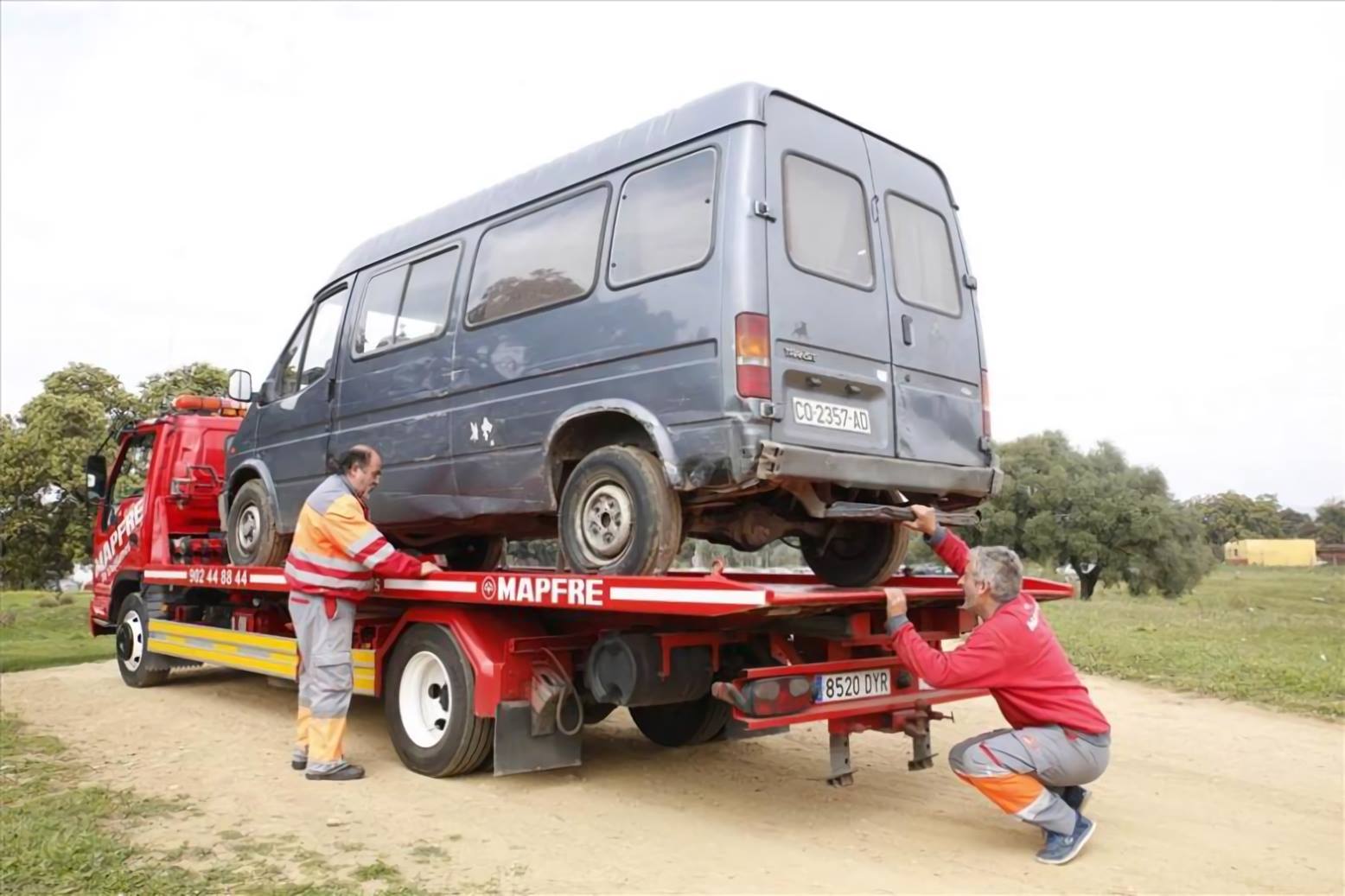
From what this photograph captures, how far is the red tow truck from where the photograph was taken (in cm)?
476

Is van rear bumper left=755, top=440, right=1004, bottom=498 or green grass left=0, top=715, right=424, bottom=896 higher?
van rear bumper left=755, top=440, right=1004, bottom=498

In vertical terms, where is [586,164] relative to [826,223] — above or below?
above

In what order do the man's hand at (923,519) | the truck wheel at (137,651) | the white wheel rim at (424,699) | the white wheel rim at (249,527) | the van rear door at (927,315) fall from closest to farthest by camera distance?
1. the man's hand at (923,519)
2. the van rear door at (927,315)
3. the white wheel rim at (424,699)
4. the white wheel rim at (249,527)
5. the truck wheel at (137,651)

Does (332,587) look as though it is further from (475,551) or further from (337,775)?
(475,551)

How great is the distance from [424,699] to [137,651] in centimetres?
506

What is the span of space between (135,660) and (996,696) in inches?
325

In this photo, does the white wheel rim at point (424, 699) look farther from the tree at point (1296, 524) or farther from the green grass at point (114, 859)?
the tree at point (1296, 524)

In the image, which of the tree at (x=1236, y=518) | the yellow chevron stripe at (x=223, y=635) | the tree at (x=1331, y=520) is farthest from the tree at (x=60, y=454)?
the tree at (x=1331, y=520)

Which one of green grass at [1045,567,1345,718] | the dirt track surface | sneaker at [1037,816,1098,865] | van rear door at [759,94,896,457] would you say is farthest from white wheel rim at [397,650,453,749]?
green grass at [1045,567,1345,718]

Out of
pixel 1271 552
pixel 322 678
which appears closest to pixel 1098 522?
pixel 1271 552

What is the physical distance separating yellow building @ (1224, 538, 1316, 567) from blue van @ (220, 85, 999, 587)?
25.7 m

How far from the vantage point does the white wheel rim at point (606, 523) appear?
16.7 ft

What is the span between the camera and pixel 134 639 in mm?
9984

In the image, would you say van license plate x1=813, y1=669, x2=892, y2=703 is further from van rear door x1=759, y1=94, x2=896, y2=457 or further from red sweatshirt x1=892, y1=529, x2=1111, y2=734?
van rear door x1=759, y1=94, x2=896, y2=457
